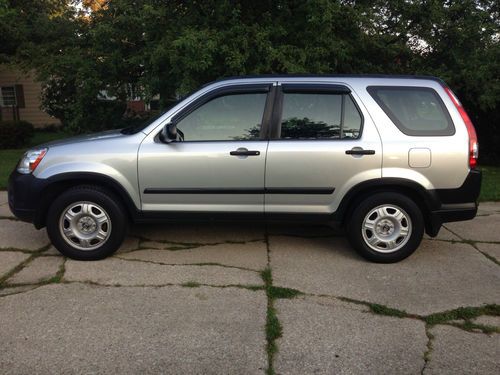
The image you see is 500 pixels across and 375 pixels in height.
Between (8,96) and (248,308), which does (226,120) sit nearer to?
(248,308)

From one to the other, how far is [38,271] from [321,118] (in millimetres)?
3014

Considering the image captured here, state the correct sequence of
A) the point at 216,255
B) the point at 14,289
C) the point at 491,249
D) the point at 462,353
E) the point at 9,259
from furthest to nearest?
the point at 491,249 < the point at 216,255 < the point at 9,259 < the point at 14,289 < the point at 462,353

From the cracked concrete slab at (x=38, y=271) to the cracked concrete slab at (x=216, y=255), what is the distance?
0.62 metres

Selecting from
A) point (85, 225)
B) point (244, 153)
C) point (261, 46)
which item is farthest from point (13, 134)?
point (244, 153)

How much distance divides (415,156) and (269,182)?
1.37 metres

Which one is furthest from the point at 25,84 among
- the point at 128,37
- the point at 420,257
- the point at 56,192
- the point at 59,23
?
the point at 420,257

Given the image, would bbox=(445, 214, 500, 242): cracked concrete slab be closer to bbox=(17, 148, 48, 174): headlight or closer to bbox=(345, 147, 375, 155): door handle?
bbox=(345, 147, 375, 155): door handle

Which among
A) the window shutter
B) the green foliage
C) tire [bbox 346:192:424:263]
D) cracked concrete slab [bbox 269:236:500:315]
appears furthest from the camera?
the window shutter

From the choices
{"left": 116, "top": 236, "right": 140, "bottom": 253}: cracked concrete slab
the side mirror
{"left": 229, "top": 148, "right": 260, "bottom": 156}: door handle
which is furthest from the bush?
{"left": 229, "top": 148, "right": 260, "bottom": 156}: door handle

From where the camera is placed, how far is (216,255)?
4.78 metres

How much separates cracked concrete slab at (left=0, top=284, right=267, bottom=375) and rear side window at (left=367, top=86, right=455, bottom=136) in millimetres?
2122

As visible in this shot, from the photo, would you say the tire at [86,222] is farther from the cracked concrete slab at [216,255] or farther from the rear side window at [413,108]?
the rear side window at [413,108]

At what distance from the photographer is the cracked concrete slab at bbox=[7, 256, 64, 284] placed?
4.14 m

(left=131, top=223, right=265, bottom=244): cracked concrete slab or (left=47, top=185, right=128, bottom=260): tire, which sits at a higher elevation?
(left=47, top=185, right=128, bottom=260): tire
